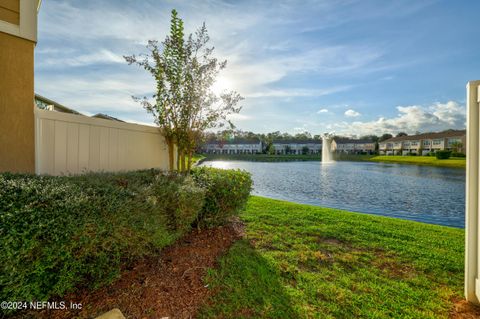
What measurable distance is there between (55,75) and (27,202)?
4370 mm

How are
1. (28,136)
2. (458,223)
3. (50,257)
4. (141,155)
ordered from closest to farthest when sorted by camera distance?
(50,257) < (28,136) < (141,155) < (458,223)

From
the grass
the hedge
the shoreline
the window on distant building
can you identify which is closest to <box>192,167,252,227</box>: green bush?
the grass

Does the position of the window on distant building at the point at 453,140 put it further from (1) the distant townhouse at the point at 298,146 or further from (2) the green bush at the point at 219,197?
(2) the green bush at the point at 219,197

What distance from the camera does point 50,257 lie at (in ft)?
5.47

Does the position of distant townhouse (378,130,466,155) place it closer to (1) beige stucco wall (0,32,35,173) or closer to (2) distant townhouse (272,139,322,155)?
(2) distant townhouse (272,139,322,155)

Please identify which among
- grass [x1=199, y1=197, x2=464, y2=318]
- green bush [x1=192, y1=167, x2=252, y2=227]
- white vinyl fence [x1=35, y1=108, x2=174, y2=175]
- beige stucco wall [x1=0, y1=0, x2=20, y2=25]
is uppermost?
beige stucco wall [x1=0, y1=0, x2=20, y2=25]

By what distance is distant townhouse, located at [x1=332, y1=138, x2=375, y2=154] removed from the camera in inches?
3073

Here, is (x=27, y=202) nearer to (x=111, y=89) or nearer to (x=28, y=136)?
(x=28, y=136)

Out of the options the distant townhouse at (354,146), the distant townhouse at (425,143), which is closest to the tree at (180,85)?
the distant townhouse at (425,143)

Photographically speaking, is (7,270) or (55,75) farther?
(55,75)

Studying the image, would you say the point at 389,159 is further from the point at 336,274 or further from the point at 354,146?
the point at 336,274

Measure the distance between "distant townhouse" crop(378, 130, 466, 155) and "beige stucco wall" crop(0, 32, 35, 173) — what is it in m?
71.5

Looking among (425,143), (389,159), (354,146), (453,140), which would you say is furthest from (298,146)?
(453,140)

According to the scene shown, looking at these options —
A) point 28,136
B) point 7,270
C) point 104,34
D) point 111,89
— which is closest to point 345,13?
point 104,34
